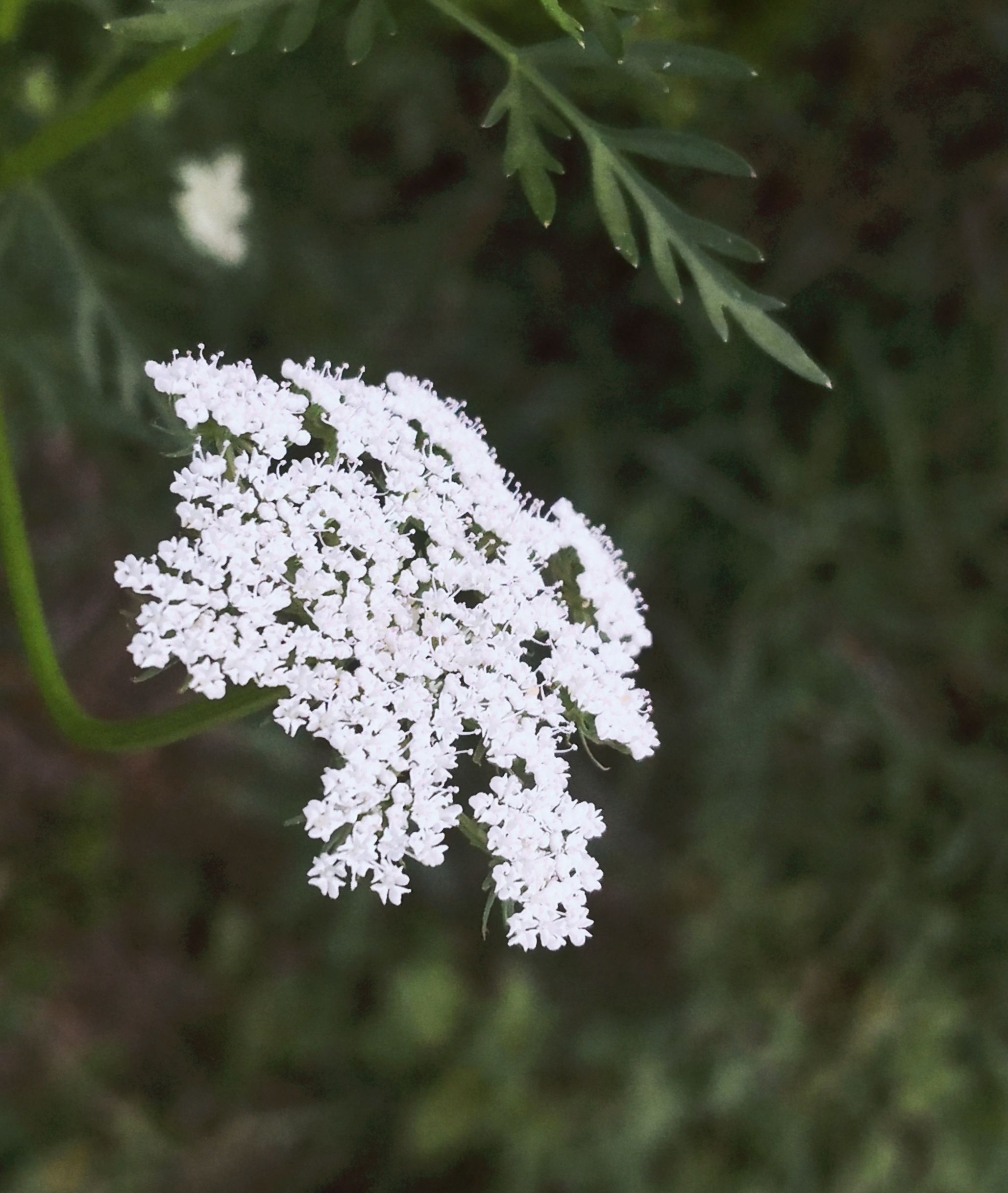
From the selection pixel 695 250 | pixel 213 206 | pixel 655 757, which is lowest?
pixel 695 250

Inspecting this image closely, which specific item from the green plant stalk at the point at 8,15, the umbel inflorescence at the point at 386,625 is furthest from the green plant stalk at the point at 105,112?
the umbel inflorescence at the point at 386,625

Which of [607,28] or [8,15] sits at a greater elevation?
[8,15]

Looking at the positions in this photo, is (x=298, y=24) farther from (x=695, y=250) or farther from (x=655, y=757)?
(x=655, y=757)

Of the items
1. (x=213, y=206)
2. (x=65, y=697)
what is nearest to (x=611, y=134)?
(x=65, y=697)

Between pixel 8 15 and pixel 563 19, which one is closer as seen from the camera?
pixel 563 19

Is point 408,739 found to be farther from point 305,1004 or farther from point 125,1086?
point 125,1086
